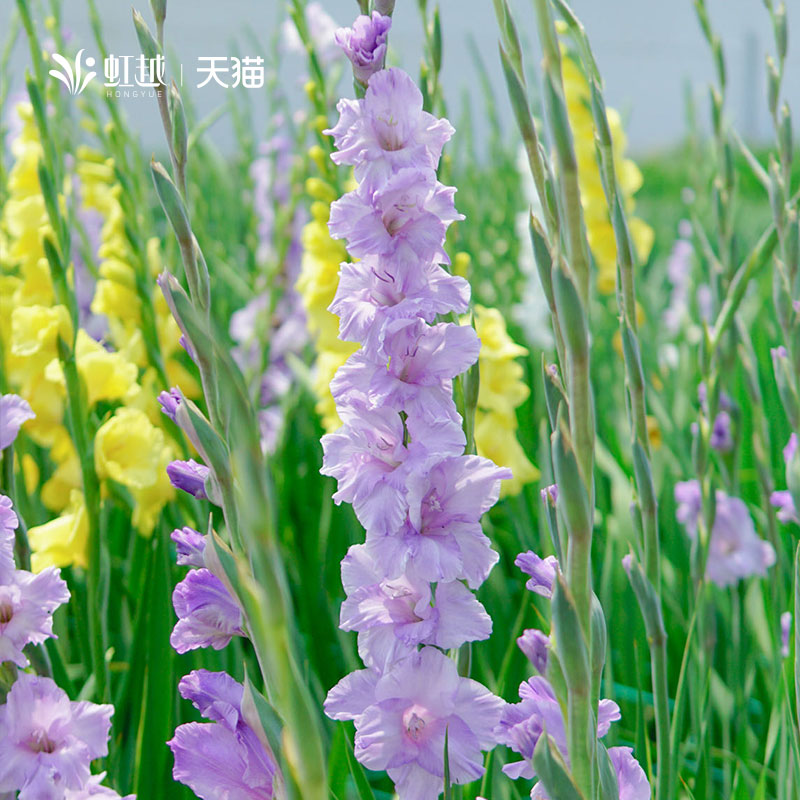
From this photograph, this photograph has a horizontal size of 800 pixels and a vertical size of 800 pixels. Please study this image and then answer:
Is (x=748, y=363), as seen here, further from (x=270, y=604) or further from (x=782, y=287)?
(x=270, y=604)

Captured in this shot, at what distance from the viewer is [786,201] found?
1.59ft

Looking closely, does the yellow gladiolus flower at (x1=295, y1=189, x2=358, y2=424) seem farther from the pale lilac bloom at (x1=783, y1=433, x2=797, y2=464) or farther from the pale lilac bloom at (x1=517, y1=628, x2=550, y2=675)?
the pale lilac bloom at (x1=517, y1=628, x2=550, y2=675)

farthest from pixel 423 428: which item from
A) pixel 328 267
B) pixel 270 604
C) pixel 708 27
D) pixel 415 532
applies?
pixel 328 267

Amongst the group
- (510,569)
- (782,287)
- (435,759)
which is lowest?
(510,569)

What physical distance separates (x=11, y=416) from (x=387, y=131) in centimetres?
20

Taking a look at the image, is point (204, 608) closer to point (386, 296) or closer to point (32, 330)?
point (386, 296)

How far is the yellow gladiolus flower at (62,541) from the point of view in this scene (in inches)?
25.7

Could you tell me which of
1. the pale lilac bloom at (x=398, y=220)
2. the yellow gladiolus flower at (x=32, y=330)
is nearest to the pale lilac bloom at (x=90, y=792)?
the pale lilac bloom at (x=398, y=220)

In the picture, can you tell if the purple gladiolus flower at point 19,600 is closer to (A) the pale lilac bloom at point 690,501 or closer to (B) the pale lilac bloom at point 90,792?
(B) the pale lilac bloom at point 90,792

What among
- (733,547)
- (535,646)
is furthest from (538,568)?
(733,547)

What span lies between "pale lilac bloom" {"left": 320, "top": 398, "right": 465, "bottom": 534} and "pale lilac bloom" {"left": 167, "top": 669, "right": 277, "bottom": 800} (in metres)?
0.07

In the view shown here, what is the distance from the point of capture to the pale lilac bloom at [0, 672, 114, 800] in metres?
0.32

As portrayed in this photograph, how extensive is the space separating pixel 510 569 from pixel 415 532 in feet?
2.62

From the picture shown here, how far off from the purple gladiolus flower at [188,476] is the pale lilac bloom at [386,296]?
0.21 feet
